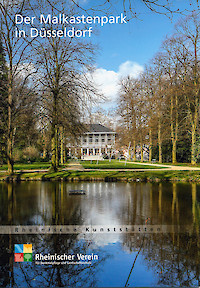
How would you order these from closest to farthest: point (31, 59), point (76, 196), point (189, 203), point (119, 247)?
point (119, 247) < point (189, 203) < point (76, 196) < point (31, 59)

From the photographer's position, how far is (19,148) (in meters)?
37.2

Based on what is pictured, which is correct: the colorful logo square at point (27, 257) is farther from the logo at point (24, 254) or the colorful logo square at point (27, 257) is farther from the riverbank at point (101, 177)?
the riverbank at point (101, 177)

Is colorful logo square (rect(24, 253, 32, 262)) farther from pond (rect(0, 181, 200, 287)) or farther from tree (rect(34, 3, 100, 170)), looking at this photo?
tree (rect(34, 3, 100, 170))

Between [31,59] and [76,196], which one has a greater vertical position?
[31,59]

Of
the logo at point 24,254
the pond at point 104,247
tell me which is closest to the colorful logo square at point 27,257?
the logo at point 24,254

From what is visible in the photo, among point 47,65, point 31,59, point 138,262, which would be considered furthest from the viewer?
point 47,65

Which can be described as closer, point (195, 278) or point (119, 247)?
point (195, 278)

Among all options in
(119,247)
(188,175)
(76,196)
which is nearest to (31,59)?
(76,196)

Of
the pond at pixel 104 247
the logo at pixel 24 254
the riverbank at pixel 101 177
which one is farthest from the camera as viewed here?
the riverbank at pixel 101 177

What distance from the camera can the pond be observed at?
13.4ft

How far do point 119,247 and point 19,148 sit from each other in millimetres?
33597

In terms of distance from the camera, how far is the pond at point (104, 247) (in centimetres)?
408

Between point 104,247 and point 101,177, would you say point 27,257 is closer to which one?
point 104,247

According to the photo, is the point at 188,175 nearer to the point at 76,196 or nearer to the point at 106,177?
the point at 106,177
